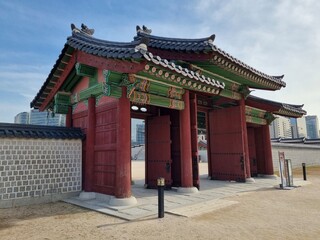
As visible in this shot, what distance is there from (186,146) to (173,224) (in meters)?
3.96

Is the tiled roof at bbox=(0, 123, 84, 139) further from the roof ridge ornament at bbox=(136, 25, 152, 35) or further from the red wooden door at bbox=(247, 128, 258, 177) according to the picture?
the red wooden door at bbox=(247, 128, 258, 177)

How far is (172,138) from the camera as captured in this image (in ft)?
33.5

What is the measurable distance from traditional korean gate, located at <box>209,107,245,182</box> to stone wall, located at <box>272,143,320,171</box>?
955 centimetres

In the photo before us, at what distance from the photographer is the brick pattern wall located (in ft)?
23.5

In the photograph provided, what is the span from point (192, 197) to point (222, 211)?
1.65 metres

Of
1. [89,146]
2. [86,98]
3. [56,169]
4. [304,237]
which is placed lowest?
[304,237]

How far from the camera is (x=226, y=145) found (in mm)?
12391

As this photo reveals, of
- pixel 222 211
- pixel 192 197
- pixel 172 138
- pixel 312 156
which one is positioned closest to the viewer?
pixel 222 211

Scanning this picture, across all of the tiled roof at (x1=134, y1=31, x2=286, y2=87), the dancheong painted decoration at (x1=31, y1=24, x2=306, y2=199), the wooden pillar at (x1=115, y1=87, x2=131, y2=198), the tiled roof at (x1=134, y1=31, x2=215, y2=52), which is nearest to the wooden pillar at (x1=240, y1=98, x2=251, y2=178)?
the dancheong painted decoration at (x1=31, y1=24, x2=306, y2=199)

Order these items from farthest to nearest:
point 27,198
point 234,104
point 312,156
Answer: point 312,156 → point 234,104 → point 27,198

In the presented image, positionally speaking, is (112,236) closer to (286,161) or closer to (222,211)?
(222,211)

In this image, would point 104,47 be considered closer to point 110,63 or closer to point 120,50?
point 110,63

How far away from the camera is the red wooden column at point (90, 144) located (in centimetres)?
827

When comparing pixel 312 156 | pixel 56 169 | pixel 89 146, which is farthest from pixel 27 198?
pixel 312 156
